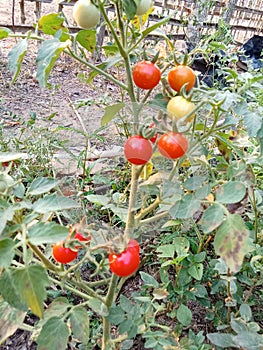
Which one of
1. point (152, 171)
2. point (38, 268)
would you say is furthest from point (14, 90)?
point (38, 268)

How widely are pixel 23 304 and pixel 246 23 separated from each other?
23.2ft

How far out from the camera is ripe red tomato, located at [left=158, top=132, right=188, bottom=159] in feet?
1.90

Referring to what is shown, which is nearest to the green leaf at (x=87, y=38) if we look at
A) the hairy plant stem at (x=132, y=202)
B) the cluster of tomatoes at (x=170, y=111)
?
the cluster of tomatoes at (x=170, y=111)

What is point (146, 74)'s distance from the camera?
61 centimetres

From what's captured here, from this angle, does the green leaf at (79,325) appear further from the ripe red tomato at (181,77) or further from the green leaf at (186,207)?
the ripe red tomato at (181,77)

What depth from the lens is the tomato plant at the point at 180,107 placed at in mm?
566

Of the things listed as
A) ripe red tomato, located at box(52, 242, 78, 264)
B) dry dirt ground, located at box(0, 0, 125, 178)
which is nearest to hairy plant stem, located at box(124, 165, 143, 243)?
ripe red tomato, located at box(52, 242, 78, 264)

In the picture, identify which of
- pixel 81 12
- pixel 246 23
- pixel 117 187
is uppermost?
pixel 81 12

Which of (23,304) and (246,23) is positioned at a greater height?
(23,304)

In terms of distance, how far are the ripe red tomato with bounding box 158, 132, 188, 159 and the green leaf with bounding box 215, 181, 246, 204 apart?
92 mm

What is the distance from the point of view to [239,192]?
1.97 ft

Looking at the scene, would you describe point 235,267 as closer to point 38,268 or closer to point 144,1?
point 38,268

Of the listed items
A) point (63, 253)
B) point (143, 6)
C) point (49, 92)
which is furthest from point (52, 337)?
point (49, 92)

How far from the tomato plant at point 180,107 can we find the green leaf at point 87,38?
0.68ft
